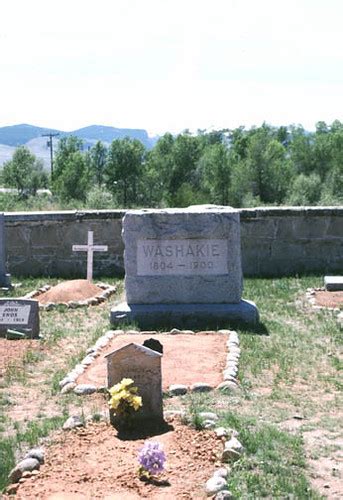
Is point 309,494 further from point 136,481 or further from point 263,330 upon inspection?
point 263,330

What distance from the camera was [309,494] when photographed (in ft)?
14.4

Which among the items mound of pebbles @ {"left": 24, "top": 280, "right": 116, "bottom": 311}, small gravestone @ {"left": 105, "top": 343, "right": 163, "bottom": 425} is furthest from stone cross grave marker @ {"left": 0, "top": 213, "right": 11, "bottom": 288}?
small gravestone @ {"left": 105, "top": 343, "right": 163, "bottom": 425}

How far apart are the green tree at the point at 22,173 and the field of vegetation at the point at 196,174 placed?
7 centimetres

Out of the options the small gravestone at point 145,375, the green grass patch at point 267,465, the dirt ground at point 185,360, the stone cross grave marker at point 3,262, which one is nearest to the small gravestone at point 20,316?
the dirt ground at point 185,360

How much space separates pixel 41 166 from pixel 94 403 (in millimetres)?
54007

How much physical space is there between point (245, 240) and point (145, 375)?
7702mm

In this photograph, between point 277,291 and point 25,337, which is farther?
point 277,291

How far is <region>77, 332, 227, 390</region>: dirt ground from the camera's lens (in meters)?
6.90

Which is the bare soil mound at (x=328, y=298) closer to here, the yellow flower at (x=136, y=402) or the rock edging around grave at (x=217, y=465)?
the rock edging around grave at (x=217, y=465)

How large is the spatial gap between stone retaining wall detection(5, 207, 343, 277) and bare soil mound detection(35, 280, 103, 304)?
192 cm

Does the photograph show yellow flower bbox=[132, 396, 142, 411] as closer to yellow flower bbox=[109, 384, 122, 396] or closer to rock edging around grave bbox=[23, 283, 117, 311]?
yellow flower bbox=[109, 384, 122, 396]

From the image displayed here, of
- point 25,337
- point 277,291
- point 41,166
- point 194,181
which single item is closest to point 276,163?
point 194,181

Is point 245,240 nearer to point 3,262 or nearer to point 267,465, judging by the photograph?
point 3,262

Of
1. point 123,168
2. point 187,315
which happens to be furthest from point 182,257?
point 123,168
